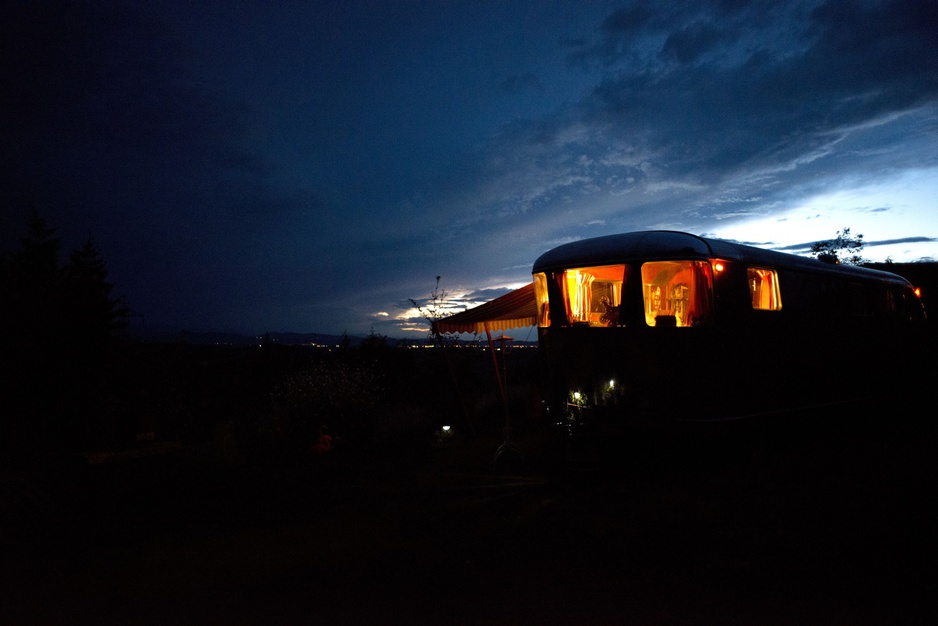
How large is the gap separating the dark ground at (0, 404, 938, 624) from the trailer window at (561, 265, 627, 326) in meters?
2.14

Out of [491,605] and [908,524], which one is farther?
[908,524]

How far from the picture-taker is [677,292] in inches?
326

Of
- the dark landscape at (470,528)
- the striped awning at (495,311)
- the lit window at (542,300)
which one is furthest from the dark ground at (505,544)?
the striped awning at (495,311)

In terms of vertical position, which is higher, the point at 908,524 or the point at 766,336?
the point at 766,336

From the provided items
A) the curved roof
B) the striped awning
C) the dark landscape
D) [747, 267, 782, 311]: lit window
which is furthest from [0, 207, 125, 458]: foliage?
[747, 267, 782, 311]: lit window

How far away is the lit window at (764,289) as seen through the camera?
8.71 m

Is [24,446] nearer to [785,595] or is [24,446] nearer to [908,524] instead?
[785,595]

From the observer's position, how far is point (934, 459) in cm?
811

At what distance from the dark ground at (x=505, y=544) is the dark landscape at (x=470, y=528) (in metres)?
0.03

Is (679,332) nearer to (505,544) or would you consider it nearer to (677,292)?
(677,292)

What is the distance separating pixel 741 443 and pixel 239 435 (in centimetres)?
852

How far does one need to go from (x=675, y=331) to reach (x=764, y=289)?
217cm

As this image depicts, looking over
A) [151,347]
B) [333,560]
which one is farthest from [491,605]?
[151,347]

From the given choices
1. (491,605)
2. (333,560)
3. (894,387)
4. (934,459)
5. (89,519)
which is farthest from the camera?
(894,387)
